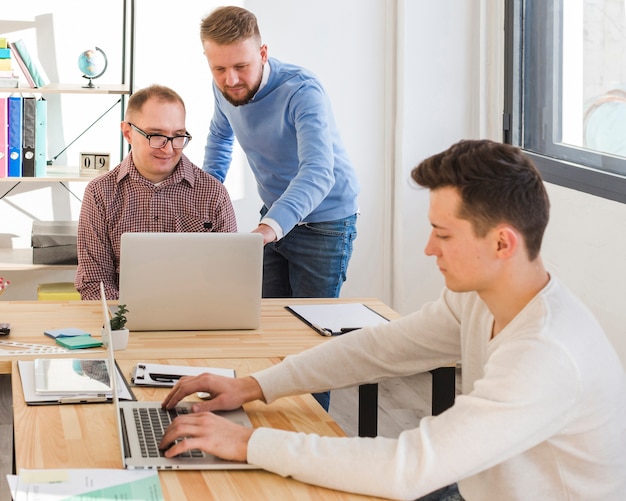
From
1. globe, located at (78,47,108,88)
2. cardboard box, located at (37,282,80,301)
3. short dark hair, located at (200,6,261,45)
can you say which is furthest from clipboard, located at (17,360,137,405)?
globe, located at (78,47,108,88)

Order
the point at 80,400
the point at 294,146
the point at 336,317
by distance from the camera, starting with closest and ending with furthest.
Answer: the point at 80,400, the point at 336,317, the point at 294,146

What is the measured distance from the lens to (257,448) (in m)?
1.46

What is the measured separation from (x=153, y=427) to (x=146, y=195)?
122 centimetres

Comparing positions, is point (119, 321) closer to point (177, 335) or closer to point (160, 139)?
point (177, 335)

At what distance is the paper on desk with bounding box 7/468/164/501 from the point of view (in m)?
1.36

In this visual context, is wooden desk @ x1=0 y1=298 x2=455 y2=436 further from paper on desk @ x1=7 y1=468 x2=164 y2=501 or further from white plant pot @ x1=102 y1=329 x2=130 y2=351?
paper on desk @ x1=7 y1=468 x2=164 y2=501

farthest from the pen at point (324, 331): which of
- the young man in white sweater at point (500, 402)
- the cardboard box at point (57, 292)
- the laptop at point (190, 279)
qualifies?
the cardboard box at point (57, 292)

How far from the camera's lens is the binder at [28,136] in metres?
3.87

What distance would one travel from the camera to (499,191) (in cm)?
145

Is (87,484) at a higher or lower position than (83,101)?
lower

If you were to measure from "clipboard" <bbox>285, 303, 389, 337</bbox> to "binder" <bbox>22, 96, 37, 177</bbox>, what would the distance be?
1.72 metres

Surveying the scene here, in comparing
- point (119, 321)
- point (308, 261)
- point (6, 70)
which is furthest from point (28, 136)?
point (119, 321)

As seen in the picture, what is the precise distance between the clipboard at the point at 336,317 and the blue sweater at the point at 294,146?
233 mm

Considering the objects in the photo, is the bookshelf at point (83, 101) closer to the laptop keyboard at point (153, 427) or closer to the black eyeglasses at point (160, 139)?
the black eyeglasses at point (160, 139)
